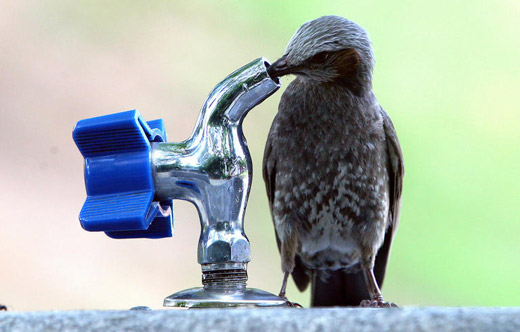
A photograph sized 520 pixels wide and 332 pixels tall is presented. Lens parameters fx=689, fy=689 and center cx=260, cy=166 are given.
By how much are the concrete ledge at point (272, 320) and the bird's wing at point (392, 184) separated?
0.97 meters

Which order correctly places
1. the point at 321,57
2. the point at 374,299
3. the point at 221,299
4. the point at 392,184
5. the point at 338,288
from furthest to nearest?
the point at 338,288 → the point at 392,184 → the point at 374,299 → the point at 321,57 → the point at 221,299

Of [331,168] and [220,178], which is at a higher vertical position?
[331,168]

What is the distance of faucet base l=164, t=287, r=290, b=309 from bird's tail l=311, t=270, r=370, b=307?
3.01 feet

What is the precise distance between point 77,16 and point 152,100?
336 mm

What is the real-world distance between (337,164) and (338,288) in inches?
16.5

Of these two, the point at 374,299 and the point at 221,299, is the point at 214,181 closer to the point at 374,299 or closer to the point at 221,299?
the point at 221,299

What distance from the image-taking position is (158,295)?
1866mm

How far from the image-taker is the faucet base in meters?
0.64

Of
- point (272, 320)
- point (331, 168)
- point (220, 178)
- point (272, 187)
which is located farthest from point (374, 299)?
point (272, 320)

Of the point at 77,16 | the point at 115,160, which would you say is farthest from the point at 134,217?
the point at 77,16

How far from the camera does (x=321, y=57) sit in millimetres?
1117

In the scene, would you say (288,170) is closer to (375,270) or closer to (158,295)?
(375,270)

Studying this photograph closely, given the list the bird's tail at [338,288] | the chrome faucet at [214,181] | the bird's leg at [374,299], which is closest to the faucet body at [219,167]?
the chrome faucet at [214,181]

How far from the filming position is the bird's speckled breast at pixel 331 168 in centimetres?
128
